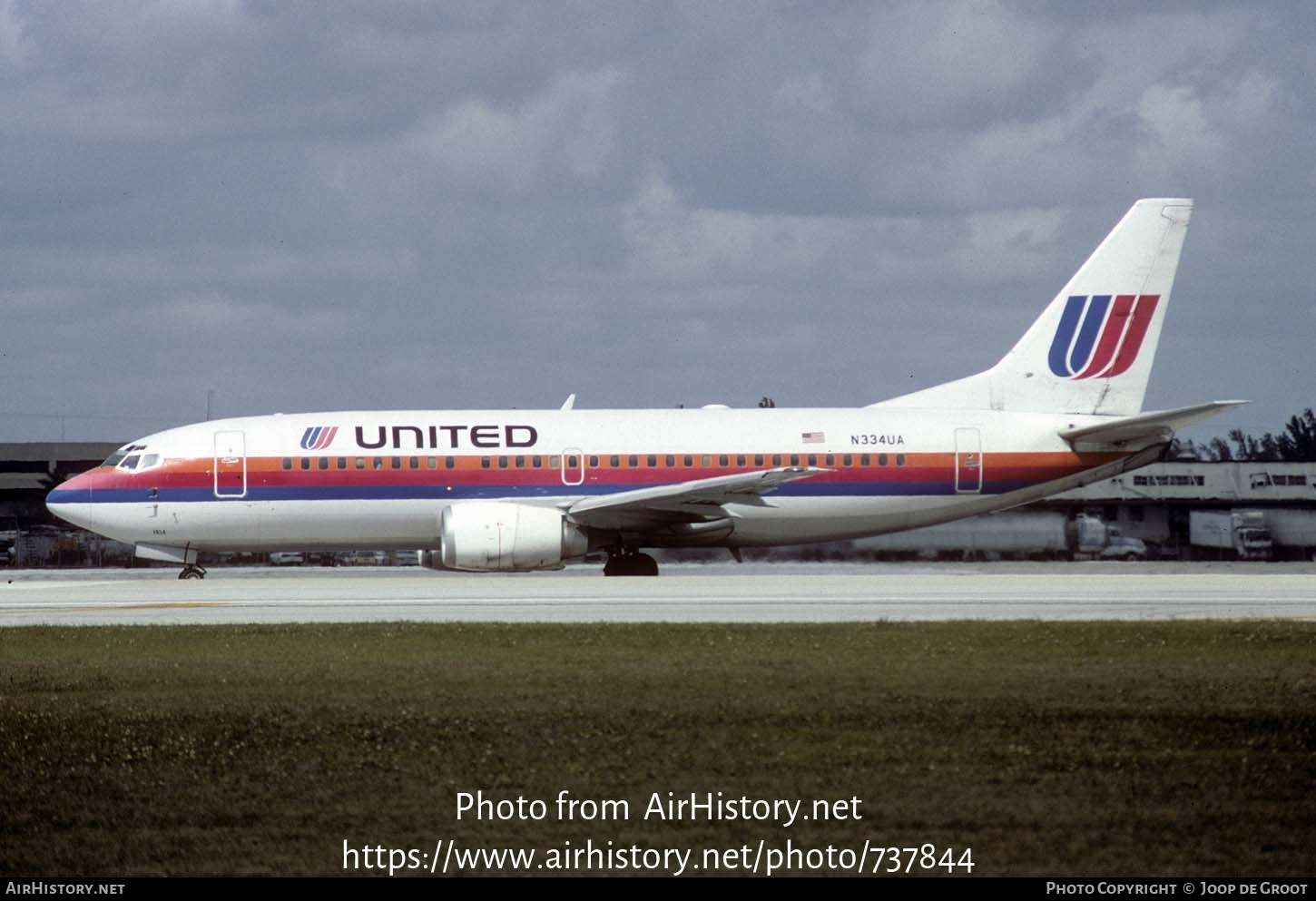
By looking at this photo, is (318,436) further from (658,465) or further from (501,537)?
(658,465)

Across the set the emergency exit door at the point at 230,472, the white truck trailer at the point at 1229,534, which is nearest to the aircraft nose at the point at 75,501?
the emergency exit door at the point at 230,472

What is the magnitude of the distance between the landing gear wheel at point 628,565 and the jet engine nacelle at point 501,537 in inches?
106

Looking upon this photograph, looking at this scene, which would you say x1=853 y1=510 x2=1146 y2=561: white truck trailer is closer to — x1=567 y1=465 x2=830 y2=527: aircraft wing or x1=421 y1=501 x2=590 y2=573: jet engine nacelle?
x1=567 y1=465 x2=830 y2=527: aircraft wing

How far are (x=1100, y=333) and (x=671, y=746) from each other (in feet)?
94.8

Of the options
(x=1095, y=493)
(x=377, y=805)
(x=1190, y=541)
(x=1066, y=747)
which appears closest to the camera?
(x=377, y=805)

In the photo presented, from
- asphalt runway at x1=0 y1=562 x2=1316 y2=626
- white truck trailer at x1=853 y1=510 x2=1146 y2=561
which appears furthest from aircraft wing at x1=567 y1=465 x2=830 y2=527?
white truck trailer at x1=853 y1=510 x2=1146 y2=561

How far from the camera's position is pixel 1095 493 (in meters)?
73.4

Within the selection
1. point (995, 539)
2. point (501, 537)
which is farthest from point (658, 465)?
point (995, 539)

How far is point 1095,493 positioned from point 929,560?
27.7 meters

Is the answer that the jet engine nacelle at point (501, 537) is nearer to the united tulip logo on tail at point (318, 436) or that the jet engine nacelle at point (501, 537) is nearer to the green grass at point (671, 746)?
the united tulip logo on tail at point (318, 436)

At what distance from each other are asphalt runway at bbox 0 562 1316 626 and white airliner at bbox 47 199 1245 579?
5.03 ft
